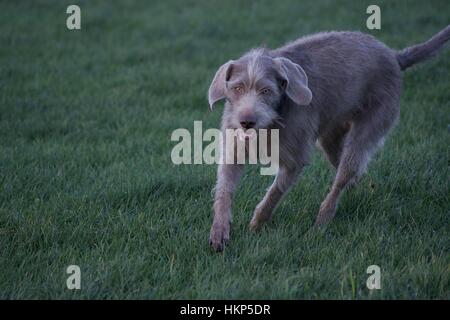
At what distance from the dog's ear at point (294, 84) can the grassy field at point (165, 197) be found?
0.94m

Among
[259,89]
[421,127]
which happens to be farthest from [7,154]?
[421,127]

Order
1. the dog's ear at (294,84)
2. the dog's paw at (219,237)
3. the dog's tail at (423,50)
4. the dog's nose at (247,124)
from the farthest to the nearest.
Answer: the dog's tail at (423,50) < the dog's ear at (294,84) < the dog's paw at (219,237) < the dog's nose at (247,124)

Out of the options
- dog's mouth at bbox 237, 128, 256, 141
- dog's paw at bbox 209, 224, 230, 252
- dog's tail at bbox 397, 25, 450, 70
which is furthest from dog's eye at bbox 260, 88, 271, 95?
dog's tail at bbox 397, 25, 450, 70

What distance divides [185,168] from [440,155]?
7.84 ft

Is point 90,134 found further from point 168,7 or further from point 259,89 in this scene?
point 168,7

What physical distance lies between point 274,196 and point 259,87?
0.87m

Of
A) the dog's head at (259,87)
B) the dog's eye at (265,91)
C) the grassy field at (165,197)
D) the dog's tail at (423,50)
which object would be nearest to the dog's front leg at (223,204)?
the grassy field at (165,197)

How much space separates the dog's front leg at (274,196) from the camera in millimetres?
4453

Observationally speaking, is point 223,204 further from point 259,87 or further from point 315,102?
point 315,102

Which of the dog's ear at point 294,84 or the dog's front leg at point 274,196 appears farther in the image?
the dog's front leg at point 274,196

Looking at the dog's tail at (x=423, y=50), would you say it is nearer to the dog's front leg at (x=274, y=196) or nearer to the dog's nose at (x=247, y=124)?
the dog's front leg at (x=274, y=196)

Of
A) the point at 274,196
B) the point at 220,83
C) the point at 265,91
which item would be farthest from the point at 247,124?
the point at 274,196

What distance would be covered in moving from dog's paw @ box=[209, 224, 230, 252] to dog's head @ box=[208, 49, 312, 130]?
0.70 meters

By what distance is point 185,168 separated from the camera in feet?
18.3
